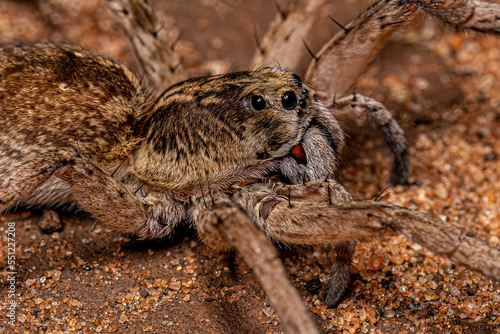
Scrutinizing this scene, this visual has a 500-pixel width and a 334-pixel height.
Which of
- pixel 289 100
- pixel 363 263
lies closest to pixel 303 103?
pixel 289 100

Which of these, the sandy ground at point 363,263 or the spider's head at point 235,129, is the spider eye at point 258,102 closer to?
the spider's head at point 235,129

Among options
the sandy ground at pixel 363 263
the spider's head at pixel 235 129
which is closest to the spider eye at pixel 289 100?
the spider's head at pixel 235 129

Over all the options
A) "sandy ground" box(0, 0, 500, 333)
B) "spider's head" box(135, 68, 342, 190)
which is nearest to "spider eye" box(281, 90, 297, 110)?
"spider's head" box(135, 68, 342, 190)

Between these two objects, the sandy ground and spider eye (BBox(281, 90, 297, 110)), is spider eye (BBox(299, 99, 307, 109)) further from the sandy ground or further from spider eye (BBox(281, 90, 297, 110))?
the sandy ground

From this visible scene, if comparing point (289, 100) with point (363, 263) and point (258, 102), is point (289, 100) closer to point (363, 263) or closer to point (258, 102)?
point (258, 102)

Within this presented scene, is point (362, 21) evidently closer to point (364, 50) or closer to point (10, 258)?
point (364, 50)

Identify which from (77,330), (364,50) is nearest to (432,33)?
(364,50)
